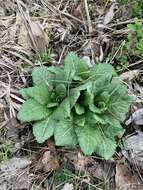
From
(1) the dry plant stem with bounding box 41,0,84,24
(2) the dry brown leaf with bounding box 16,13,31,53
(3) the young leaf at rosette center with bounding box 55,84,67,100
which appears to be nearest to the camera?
(3) the young leaf at rosette center with bounding box 55,84,67,100

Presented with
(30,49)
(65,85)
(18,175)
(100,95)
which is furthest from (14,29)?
(18,175)

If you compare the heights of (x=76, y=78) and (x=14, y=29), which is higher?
(x=14, y=29)

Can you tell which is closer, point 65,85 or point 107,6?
point 65,85

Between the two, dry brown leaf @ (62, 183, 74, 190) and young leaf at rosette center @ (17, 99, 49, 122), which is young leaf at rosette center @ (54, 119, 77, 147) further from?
dry brown leaf @ (62, 183, 74, 190)

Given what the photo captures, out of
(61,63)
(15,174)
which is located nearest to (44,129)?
(15,174)

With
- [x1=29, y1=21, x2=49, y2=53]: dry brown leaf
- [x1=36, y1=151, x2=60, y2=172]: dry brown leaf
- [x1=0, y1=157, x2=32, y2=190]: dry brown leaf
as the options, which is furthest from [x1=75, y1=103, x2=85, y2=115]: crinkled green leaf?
[x1=29, y1=21, x2=49, y2=53]: dry brown leaf

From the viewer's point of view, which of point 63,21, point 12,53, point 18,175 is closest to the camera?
point 18,175

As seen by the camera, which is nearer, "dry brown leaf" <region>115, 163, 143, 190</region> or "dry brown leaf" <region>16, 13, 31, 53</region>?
"dry brown leaf" <region>115, 163, 143, 190</region>

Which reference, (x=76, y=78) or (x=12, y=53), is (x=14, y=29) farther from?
(x=76, y=78)
